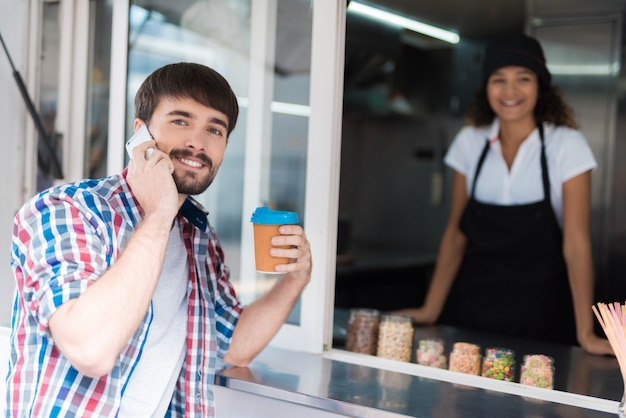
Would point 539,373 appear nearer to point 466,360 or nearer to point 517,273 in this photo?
point 466,360

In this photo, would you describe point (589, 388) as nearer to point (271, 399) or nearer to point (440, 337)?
point (440, 337)

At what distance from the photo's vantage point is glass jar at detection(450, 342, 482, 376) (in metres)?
2.00

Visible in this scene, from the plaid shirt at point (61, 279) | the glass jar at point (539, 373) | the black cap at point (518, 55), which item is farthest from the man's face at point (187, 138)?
the black cap at point (518, 55)

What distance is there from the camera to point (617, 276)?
3982mm

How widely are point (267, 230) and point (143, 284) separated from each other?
41 cm

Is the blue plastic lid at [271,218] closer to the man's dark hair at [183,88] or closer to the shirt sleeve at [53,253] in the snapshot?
the man's dark hair at [183,88]

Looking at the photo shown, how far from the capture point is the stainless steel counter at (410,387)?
5.57 ft

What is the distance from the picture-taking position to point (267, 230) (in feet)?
5.49

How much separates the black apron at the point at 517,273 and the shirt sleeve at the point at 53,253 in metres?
1.72

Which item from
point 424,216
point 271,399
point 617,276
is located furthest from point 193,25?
point 424,216

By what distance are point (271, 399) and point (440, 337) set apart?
0.79 metres

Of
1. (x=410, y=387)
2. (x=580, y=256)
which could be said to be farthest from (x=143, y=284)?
(x=580, y=256)

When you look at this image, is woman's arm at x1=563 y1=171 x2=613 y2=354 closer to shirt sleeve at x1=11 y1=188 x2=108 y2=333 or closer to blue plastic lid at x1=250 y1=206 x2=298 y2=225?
blue plastic lid at x1=250 y1=206 x2=298 y2=225

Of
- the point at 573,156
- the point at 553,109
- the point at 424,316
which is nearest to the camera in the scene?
the point at 573,156
